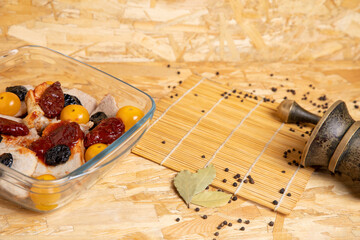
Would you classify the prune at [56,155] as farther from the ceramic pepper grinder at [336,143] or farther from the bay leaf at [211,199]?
the ceramic pepper grinder at [336,143]

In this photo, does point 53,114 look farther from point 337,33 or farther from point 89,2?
point 337,33

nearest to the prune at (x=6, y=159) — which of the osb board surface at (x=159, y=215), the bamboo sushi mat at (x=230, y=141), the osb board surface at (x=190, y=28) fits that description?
the osb board surface at (x=159, y=215)

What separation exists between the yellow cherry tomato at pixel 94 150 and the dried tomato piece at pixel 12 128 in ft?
0.62

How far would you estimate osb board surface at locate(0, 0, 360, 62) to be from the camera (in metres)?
1.69

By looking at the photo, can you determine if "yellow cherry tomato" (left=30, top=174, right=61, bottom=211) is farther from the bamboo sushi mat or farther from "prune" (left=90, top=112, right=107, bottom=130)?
the bamboo sushi mat

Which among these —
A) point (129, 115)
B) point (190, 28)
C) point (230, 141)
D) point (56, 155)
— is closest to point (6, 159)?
point (56, 155)

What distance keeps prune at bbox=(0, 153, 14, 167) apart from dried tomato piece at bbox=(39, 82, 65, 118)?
23 centimetres

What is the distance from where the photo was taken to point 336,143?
1248 mm

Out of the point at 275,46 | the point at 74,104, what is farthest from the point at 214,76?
the point at 74,104

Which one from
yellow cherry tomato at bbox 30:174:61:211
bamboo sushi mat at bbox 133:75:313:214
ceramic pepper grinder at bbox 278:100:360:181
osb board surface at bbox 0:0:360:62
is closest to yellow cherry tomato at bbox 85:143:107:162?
yellow cherry tomato at bbox 30:174:61:211

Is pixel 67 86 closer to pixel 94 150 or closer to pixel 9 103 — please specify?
pixel 9 103

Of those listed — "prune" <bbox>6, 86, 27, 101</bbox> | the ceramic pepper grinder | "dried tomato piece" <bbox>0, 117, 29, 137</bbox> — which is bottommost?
"prune" <bbox>6, 86, 27, 101</bbox>

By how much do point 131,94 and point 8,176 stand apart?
18.6 inches

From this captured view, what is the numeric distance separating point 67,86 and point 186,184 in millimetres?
528
